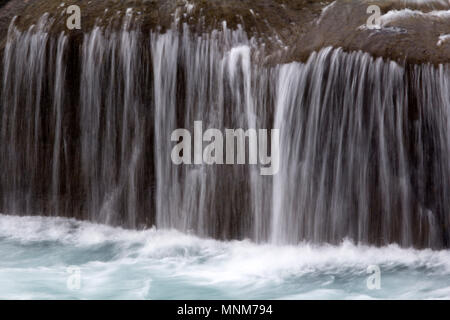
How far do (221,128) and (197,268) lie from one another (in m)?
1.87

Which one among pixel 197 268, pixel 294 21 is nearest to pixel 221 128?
pixel 294 21

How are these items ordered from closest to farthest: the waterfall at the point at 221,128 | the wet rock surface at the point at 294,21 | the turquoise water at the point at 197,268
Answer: the turquoise water at the point at 197,268 < the waterfall at the point at 221,128 < the wet rock surface at the point at 294,21

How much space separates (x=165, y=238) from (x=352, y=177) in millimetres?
2514

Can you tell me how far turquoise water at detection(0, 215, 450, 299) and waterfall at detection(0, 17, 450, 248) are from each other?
0.20 meters

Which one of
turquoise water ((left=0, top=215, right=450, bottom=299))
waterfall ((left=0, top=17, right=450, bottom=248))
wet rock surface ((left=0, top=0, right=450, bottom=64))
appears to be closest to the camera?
turquoise water ((left=0, top=215, right=450, bottom=299))

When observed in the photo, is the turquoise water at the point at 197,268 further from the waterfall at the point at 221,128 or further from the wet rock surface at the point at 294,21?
the wet rock surface at the point at 294,21

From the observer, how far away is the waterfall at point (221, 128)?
8430mm

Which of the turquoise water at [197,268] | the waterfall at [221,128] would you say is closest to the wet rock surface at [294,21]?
the waterfall at [221,128]

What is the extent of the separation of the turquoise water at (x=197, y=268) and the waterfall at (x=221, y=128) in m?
0.20

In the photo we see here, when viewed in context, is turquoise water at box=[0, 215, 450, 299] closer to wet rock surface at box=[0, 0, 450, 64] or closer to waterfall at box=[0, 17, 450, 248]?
waterfall at box=[0, 17, 450, 248]

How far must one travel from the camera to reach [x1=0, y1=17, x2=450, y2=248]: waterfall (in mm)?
8430

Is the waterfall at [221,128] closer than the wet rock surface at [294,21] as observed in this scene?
Yes

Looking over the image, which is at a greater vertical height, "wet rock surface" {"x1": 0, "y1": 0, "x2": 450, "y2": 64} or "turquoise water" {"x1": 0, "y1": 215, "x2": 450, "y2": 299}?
"wet rock surface" {"x1": 0, "y1": 0, "x2": 450, "y2": 64}

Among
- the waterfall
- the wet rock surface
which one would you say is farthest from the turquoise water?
the wet rock surface
